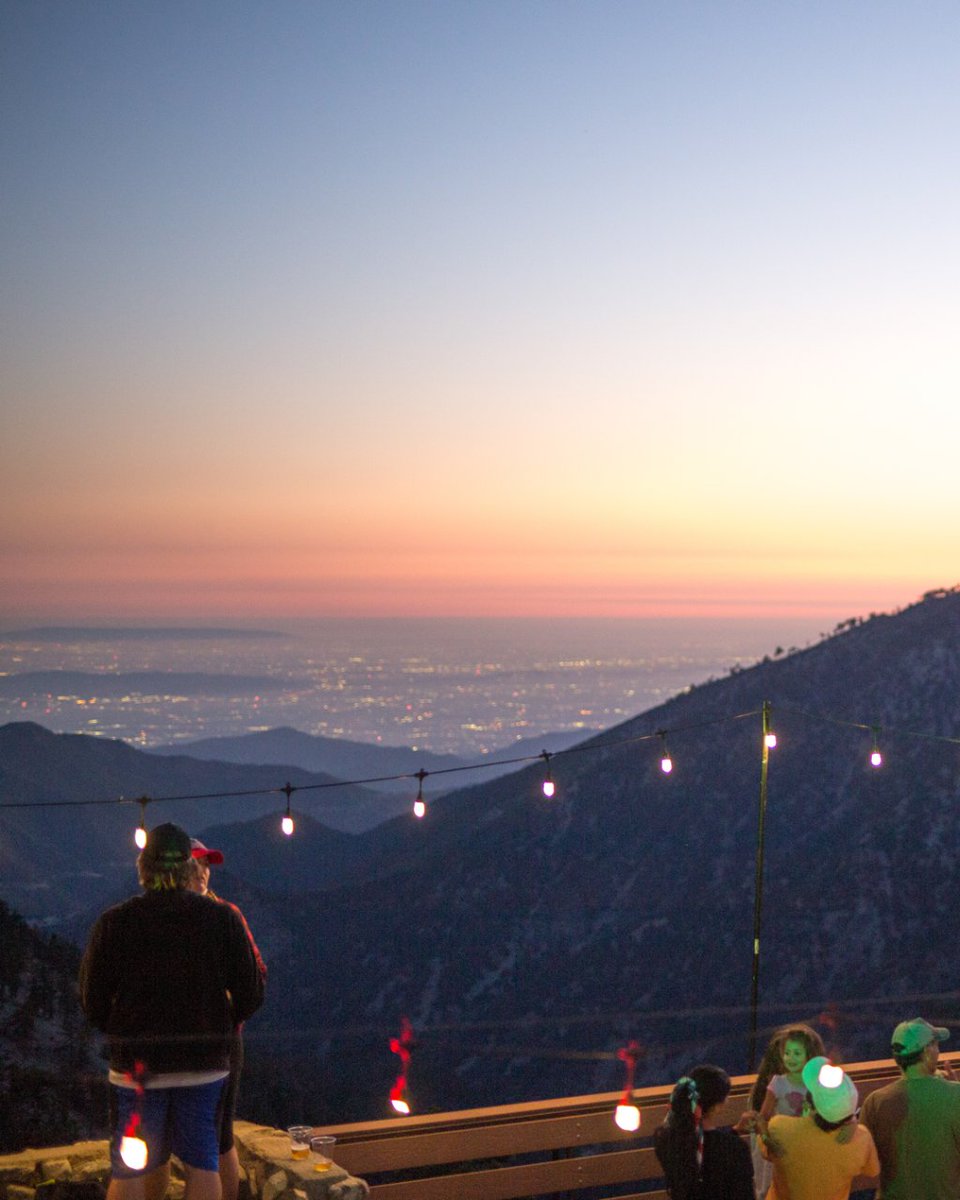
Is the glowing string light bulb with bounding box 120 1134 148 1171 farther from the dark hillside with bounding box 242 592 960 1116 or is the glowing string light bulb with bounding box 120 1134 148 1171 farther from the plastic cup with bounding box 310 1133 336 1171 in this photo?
the dark hillside with bounding box 242 592 960 1116

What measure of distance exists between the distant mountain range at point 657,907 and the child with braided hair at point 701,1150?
28544 millimetres

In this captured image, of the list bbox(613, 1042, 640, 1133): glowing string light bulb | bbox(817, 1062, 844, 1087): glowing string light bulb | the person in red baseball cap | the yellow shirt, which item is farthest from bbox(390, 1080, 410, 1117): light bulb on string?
bbox(817, 1062, 844, 1087): glowing string light bulb

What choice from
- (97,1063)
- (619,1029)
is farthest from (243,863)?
(97,1063)

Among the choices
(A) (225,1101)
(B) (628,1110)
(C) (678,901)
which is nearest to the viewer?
(A) (225,1101)

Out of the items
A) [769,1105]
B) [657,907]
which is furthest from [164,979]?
[657,907]

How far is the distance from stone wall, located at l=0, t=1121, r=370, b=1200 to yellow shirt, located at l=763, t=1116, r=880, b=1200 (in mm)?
1797

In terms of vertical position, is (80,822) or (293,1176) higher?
(293,1176)

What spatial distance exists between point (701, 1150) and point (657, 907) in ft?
141

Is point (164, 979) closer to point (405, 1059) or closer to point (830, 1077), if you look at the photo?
point (405, 1059)

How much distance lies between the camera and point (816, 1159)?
16.8ft

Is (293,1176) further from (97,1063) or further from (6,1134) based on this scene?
(97,1063)

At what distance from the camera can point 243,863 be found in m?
84.1

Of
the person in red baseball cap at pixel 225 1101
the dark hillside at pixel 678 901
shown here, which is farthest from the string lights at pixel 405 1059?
the dark hillside at pixel 678 901

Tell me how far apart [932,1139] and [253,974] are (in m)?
2.93
